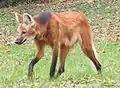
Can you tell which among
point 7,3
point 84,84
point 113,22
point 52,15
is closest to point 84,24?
point 52,15

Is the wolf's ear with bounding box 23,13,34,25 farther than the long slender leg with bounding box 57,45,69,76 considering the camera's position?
No

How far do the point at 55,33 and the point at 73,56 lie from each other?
4.00 m

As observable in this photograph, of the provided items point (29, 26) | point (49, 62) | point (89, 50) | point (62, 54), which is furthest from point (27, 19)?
point (49, 62)

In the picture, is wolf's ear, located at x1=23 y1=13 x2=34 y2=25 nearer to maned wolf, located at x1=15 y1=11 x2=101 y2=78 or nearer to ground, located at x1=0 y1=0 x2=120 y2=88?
maned wolf, located at x1=15 y1=11 x2=101 y2=78

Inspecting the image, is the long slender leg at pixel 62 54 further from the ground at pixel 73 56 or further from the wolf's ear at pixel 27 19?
the wolf's ear at pixel 27 19

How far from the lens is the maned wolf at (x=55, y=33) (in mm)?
7459

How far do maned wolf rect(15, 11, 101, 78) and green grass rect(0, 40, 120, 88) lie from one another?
0.99 ft

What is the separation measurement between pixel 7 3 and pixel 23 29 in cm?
1544

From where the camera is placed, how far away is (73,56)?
11.6 metres

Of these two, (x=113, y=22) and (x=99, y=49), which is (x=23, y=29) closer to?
(x=99, y=49)

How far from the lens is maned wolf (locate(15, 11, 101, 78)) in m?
7.46

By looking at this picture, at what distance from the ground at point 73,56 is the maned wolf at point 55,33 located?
0.31 metres

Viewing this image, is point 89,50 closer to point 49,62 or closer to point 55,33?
point 55,33

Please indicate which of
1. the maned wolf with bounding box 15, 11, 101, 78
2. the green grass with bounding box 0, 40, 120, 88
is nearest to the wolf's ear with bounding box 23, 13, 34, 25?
the maned wolf with bounding box 15, 11, 101, 78
